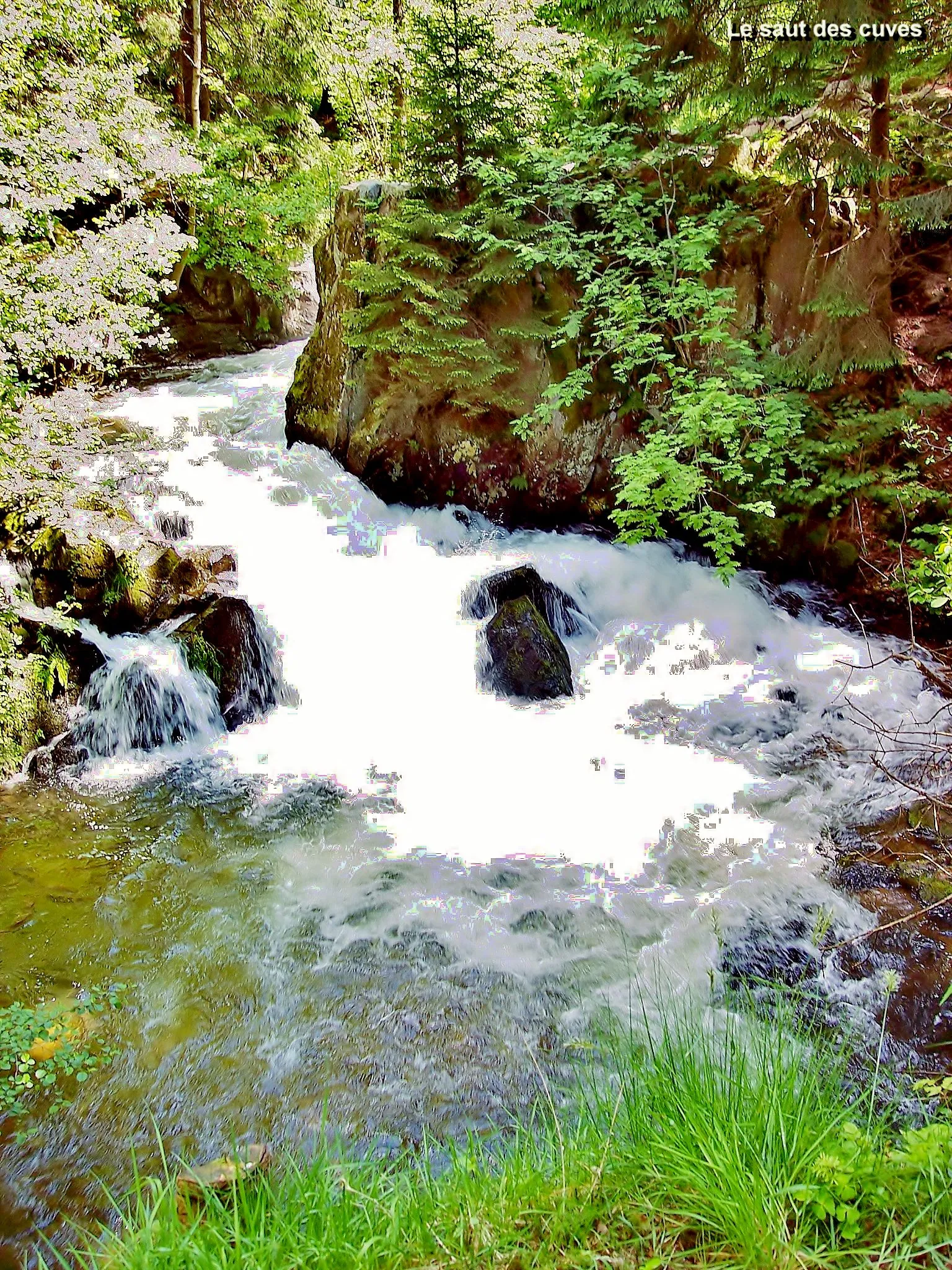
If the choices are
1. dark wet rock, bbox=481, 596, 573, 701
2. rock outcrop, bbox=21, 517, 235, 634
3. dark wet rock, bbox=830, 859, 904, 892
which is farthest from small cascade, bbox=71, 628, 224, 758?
dark wet rock, bbox=830, 859, 904, 892

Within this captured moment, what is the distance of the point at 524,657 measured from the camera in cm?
708

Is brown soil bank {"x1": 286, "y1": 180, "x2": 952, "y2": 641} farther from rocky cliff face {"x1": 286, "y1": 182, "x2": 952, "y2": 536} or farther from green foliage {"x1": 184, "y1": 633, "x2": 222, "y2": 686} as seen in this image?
green foliage {"x1": 184, "y1": 633, "x2": 222, "y2": 686}

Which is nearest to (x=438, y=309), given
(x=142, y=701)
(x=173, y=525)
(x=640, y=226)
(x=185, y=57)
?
(x=640, y=226)

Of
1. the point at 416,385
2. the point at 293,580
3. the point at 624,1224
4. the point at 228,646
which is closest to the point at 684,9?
the point at 416,385

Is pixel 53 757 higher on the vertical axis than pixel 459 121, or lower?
lower

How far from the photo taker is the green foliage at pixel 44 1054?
3.16 meters

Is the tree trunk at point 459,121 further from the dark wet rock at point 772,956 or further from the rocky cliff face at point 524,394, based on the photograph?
the dark wet rock at point 772,956

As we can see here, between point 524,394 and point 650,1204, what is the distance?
8.17 m

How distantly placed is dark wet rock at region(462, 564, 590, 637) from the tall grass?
5868 millimetres

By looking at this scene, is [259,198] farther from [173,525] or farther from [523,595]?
[523,595]

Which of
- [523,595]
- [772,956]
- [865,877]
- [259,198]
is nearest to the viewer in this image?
[772,956]

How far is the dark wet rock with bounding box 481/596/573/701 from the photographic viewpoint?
7.03m

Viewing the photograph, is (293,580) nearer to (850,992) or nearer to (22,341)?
(22,341)

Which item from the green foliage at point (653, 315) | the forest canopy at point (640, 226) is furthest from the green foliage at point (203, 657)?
the green foliage at point (653, 315)
